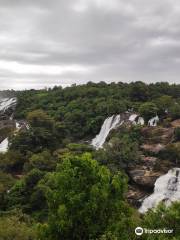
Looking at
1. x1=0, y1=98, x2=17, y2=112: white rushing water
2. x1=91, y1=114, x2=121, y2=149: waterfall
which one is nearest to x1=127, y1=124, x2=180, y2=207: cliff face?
x1=91, y1=114, x2=121, y2=149: waterfall

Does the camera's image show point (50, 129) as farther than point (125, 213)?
Yes

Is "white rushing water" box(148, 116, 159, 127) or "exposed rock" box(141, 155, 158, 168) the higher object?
"white rushing water" box(148, 116, 159, 127)

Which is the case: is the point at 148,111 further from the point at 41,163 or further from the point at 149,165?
the point at 41,163

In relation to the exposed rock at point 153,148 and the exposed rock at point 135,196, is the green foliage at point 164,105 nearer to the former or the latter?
the exposed rock at point 153,148

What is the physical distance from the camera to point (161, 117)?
62.3 meters

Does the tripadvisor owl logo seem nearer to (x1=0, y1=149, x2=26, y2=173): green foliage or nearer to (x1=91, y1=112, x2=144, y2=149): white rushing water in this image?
(x1=0, y1=149, x2=26, y2=173): green foliage

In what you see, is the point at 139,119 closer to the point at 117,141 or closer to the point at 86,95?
the point at 117,141

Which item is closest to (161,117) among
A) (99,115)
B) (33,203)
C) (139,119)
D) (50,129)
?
(139,119)

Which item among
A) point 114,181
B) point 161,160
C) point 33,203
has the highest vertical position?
point 114,181

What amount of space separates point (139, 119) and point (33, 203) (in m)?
24.5

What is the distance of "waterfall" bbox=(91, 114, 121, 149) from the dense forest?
121 cm

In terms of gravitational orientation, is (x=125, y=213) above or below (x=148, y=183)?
above

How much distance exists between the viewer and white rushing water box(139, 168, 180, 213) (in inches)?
1679

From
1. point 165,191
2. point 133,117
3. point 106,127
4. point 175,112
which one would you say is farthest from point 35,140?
point 165,191
